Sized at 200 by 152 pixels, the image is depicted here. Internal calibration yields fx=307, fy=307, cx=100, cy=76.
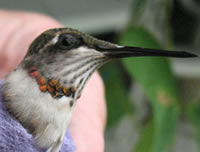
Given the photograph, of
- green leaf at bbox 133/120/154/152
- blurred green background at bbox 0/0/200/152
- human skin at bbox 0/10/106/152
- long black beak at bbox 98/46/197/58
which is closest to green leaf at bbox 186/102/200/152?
blurred green background at bbox 0/0/200/152

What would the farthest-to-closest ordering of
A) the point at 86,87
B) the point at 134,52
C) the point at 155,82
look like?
the point at 155,82 < the point at 86,87 < the point at 134,52

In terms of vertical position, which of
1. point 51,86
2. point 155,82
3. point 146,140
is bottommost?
point 146,140

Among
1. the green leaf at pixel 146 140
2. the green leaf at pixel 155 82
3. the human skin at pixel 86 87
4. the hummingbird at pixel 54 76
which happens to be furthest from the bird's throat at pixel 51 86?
the green leaf at pixel 146 140

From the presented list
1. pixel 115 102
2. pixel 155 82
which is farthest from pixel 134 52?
pixel 115 102

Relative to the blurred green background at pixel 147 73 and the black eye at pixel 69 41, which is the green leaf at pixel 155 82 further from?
the black eye at pixel 69 41

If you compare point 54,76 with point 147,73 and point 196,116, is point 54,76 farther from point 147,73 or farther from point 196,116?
point 196,116

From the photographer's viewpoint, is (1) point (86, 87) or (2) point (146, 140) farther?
(2) point (146, 140)

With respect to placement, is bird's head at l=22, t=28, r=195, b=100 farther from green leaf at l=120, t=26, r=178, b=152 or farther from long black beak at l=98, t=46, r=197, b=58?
green leaf at l=120, t=26, r=178, b=152
